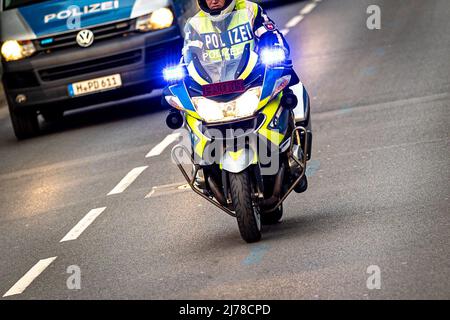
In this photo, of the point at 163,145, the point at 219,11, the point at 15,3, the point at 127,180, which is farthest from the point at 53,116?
the point at 219,11

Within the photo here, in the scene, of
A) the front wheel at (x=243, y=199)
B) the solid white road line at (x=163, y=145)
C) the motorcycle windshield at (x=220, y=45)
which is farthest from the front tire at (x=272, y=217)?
the solid white road line at (x=163, y=145)

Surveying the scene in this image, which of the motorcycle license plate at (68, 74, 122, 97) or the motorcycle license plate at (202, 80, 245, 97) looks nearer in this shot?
the motorcycle license plate at (202, 80, 245, 97)

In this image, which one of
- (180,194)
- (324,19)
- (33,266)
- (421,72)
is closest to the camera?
(33,266)

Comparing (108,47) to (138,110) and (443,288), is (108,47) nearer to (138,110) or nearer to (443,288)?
(138,110)

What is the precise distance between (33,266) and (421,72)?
8.33 m

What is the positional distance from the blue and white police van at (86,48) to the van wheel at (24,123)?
13.8 inches

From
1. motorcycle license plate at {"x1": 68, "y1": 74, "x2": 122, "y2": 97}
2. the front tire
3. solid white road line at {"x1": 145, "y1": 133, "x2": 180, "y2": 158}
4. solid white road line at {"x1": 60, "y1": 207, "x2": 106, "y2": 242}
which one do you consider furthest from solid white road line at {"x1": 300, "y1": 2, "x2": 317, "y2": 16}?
the front tire

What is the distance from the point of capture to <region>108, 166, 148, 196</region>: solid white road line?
12.8 m

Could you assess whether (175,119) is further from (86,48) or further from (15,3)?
(15,3)

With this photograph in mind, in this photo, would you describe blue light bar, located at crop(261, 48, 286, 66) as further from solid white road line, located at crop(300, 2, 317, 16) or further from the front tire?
solid white road line, located at crop(300, 2, 317, 16)
